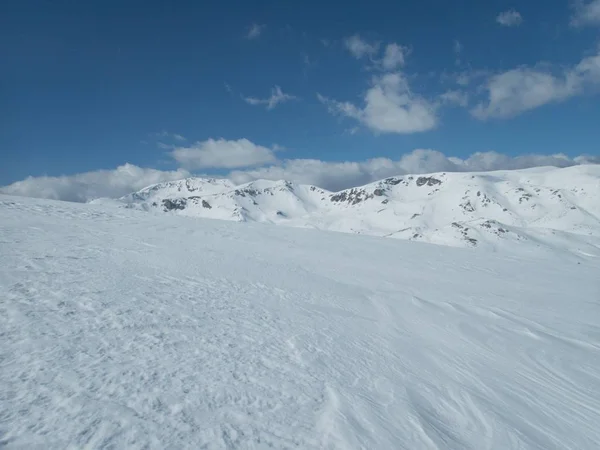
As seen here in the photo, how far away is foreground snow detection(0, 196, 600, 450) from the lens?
12.5 feet

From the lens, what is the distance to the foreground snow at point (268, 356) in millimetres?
3807

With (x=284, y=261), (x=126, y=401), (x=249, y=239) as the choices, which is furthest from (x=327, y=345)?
(x=249, y=239)

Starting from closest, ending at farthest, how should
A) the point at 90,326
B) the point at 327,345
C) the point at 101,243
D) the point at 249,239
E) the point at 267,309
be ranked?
1. the point at 90,326
2. the point at 327,345
3. the point at 267,309
4. the point at 101,243
5. the point at 249,239

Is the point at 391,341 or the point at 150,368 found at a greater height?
the point at 150,368

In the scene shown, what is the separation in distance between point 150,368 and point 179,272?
18.2 feet

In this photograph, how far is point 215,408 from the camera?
13.3ft

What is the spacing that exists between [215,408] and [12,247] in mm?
10019

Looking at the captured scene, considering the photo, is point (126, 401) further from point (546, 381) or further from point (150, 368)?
point (546, 381)

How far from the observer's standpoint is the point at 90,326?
5633 millimetres

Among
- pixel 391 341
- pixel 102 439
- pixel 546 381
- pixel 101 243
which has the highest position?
pixel 101 243

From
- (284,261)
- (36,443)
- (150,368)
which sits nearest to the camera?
(36,443)

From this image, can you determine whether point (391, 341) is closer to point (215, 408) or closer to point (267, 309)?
point (267, 309)

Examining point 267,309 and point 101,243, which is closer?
point 267,309

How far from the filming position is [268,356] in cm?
563
